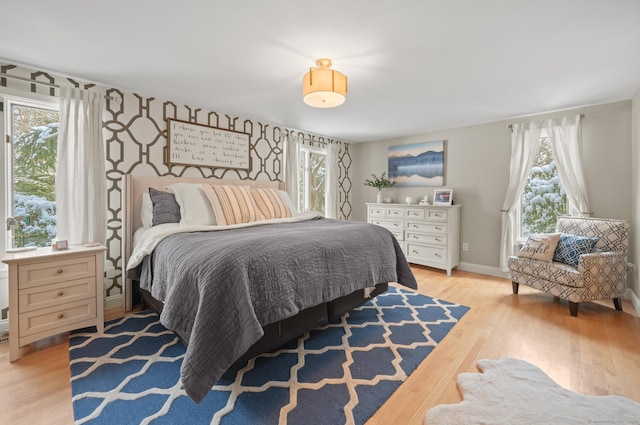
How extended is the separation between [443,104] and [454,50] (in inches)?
51.4

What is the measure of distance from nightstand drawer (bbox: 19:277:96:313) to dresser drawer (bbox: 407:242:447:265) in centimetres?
397

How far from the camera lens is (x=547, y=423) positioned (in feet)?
4.49

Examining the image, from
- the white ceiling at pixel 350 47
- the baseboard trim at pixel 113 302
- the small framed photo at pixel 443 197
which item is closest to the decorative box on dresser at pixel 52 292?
the baseboard trim at pixel 113 302

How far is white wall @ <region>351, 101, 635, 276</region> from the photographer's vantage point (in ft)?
10.3

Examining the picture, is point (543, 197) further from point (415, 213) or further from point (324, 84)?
point (324, 84)

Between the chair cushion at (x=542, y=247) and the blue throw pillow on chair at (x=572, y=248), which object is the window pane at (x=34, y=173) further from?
the blue throw pillow on chair at (x=572, y=248)

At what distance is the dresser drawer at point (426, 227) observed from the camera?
4.08 meters

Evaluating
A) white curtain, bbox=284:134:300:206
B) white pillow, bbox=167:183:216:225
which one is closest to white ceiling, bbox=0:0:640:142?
white pillow, bbox=167:183:216:225

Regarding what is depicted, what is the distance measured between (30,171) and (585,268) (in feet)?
17.0

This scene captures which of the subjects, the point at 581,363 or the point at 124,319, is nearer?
the point at 581,363

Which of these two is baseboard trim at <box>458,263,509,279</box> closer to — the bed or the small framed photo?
the small framed photo

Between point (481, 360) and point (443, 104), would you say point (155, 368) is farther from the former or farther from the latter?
point (443, 104)

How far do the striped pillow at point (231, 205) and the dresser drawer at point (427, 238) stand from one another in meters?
2.52

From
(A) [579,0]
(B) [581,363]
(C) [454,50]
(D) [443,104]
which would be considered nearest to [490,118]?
(D) [443,104]
